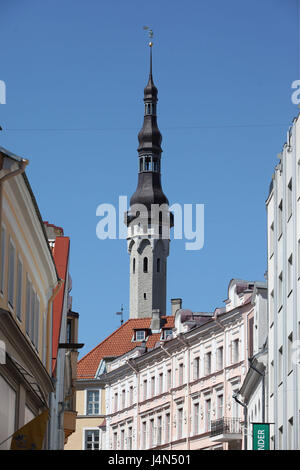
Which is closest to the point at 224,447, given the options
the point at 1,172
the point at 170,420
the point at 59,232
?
the point at 170,420

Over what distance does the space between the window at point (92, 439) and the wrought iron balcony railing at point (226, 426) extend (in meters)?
24.4

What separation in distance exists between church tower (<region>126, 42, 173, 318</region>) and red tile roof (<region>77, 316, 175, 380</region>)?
46162 millimetres

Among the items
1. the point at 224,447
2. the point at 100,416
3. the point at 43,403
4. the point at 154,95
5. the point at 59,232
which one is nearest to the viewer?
the point at 43,403

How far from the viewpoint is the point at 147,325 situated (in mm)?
90500

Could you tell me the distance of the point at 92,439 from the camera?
82125mm

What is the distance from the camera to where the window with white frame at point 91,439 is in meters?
81.9

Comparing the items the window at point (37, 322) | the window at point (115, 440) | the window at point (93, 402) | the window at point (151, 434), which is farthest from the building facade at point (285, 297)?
the window at point (93, 402)

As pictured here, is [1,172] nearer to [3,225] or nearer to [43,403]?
[3,225]

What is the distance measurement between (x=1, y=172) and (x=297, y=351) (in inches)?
667

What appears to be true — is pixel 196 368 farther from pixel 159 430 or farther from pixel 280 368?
pixel 280 368

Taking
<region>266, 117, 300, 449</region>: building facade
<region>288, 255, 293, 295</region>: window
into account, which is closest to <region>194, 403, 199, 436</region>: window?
<region>266, 117, 300, 449</region>: building facade

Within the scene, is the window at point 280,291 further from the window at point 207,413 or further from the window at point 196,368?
the window at point 196,368

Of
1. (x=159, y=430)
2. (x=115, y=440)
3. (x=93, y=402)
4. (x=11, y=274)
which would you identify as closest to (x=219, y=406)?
(x=159, y=430)
